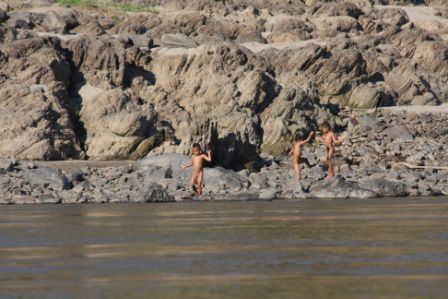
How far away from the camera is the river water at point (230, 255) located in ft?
27.9

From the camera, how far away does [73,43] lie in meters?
41.1

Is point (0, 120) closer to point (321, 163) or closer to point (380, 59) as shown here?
point (321, 163)

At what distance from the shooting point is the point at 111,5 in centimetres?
6397

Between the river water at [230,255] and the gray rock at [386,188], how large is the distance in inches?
259

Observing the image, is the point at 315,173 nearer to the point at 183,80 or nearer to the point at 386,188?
the point at 386,188

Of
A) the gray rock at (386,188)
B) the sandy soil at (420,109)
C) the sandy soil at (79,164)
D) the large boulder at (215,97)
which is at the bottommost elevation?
the sandy soil at (79,164)

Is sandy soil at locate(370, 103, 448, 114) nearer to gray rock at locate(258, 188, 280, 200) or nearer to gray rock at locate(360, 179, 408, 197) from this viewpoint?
gray rock at locate(360, 179, 408, 197)

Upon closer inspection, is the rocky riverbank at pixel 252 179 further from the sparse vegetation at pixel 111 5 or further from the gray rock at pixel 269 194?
the sparse vegetation at pixel 111 5

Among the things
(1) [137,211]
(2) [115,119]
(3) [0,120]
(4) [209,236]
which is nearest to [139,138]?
(2) [115,119]

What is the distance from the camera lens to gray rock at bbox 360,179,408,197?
2505 centimetres

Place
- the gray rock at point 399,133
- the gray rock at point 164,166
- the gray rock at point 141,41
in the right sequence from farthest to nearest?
the gray rock at point 141,41
the gray rock at point 399,133
the gray rock at point 164,166

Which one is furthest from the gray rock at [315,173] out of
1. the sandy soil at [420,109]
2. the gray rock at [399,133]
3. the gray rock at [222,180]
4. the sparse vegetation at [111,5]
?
the sparse vegetation at [111,5]

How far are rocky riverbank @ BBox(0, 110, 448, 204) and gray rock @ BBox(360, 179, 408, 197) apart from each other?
2 cm

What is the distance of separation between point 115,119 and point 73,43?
709 centimetres
